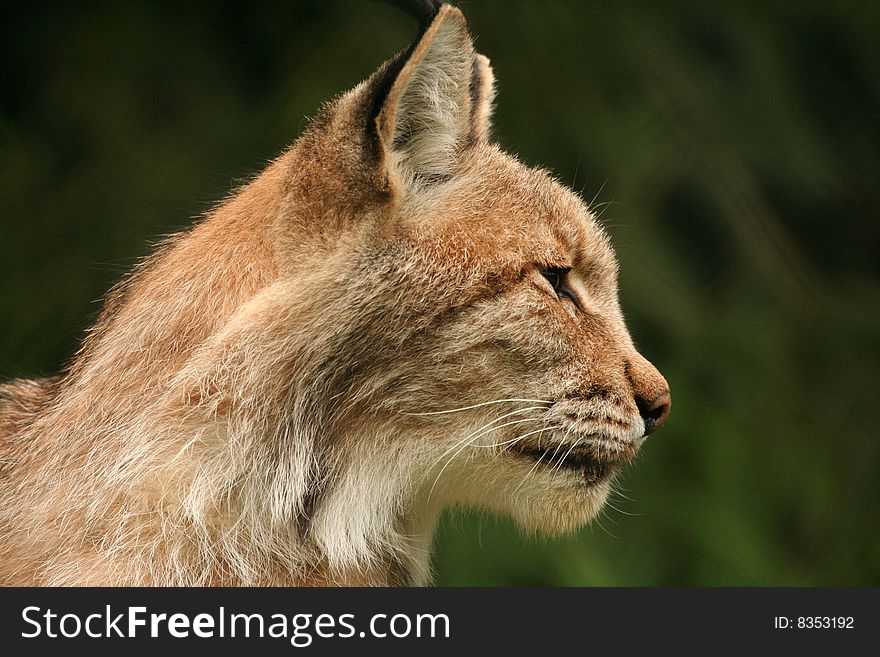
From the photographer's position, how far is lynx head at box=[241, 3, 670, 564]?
254 cm

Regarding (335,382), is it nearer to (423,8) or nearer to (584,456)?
(584,456)

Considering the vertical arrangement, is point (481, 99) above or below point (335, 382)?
above

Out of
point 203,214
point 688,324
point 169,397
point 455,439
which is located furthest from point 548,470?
point 688,324

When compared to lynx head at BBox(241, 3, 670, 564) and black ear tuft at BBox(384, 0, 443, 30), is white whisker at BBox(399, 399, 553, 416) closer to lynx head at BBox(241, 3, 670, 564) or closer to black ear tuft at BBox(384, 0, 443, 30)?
lynx head at BBox(241, 3, 670, 564)

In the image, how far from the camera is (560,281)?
287 centimetres

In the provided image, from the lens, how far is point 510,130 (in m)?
5.09

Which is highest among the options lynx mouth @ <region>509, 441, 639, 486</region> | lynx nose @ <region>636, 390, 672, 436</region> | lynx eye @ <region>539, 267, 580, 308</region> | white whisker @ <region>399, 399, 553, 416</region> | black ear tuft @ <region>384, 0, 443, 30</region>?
black ear tuft @ <region>384, 0, 443, 30</region>

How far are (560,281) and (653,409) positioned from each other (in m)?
0.41

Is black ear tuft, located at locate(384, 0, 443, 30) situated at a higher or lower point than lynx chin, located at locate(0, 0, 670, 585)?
higher

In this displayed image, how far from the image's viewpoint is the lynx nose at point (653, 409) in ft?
9.34

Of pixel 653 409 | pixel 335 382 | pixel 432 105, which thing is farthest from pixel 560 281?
pixel 335 382

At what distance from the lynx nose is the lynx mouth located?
73mm

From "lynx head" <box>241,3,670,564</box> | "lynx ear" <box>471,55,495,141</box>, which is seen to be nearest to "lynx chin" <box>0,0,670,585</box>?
"lynx head" <box>241,3,670,564</box>

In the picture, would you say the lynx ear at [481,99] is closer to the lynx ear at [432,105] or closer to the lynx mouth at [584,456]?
the lynx ear at [432,105]
